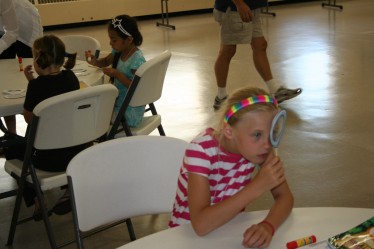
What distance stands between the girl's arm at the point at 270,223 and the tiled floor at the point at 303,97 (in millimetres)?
1424

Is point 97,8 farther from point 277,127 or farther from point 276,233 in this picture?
point 276,233

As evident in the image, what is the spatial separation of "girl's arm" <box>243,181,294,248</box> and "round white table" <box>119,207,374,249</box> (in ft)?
0.05

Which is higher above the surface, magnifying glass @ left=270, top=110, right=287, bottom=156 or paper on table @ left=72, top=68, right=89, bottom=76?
magnifying glass @ left=270, top=110, right=287, bottom=156

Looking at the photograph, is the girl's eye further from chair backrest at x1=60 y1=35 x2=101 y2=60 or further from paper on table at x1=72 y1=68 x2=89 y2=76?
chair backrest at x1=60 y1=35 x2=101 y2=60

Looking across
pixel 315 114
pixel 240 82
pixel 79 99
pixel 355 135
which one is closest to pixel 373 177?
pixel 355 135

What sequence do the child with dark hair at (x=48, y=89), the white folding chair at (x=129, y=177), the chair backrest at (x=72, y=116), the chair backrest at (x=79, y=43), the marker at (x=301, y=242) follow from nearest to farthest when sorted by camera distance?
the marker at (x=301, y=242) → the white folding chair at (x=129, y=177) → the chair backrest at (x=72, y=116) → the child with dark hair at (x=48, y=89) → the chair backrest at (x=79, y=43)

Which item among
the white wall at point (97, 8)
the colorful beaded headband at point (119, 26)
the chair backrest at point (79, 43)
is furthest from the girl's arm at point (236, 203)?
the white wall at point (97, 8)

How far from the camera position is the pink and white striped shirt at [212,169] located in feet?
5.35

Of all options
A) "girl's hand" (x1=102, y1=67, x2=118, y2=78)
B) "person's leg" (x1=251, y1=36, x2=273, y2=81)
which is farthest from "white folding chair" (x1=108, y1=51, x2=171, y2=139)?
"person's leg" (x1=251, y1=36, x2=273, y2=81)

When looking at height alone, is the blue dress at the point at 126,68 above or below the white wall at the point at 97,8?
above

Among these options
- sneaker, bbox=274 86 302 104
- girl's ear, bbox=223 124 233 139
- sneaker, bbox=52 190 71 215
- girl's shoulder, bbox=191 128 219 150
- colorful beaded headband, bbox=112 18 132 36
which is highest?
colorful beaded headband, bbox=112 18 132 36

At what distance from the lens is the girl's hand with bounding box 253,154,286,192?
146 centimetres

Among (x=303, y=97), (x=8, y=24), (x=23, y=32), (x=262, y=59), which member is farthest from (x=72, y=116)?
(x=303, y=97)

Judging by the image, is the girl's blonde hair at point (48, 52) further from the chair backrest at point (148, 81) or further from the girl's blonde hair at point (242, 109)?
the girl's blonde hair at point (242, 109)
